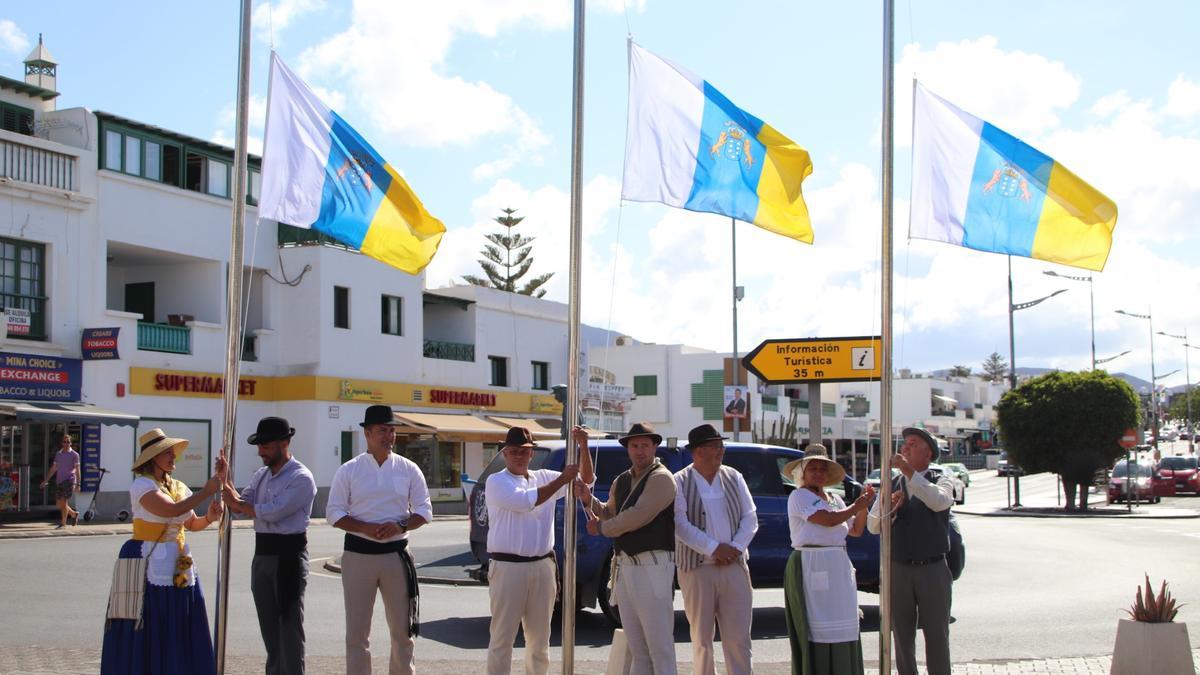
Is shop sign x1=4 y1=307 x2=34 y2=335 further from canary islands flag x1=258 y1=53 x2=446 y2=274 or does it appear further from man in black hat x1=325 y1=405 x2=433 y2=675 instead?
man in black hat x1=325 y1=405 x2=433 y2=675

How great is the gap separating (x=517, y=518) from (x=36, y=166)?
24180 mm

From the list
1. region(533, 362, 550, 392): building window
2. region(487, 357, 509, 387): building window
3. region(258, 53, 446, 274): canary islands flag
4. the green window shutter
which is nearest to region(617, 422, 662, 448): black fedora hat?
region(258, 53, 446, 274): canary islands flag

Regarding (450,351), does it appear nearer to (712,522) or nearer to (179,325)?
(179,325)

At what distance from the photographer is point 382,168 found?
939 centimetres

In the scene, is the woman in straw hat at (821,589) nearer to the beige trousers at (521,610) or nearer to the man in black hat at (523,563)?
the man in black hat at (523,563)

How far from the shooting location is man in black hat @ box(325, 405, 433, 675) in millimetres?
7852

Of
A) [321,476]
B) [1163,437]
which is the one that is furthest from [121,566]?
[1163,437]

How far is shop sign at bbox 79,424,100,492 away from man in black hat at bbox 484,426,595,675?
77.4 feet

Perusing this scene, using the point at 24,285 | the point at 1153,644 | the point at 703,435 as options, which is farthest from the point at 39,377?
the point at 1153,644

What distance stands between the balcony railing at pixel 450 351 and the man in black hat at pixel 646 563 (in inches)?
1326

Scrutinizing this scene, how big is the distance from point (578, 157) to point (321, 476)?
2842 cm

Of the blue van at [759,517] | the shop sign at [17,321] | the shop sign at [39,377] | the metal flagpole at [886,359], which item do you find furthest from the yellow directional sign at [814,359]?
the shop sign at [17,321]

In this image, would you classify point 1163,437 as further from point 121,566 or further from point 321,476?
point 121,566

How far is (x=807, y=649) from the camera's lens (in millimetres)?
7758
